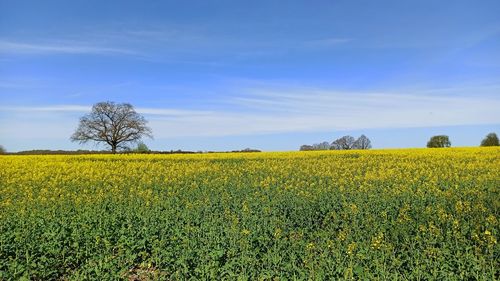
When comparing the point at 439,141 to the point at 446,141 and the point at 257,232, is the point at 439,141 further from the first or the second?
the point at 257,232

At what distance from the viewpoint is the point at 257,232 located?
9.54 meters

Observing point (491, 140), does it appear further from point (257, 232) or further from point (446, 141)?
point (257, 232)

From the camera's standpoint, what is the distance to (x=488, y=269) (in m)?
7.10

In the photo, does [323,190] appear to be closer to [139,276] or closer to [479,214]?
[479,214]

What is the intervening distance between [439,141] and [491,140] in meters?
9.21

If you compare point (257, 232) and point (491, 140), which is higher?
point (491, 140)

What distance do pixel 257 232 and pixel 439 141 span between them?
76.0 meters

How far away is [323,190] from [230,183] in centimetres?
421

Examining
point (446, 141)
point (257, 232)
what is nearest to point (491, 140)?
point (446, 141)

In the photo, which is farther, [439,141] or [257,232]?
[439,141]

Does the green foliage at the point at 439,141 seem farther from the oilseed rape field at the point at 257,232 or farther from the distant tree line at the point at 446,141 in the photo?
the oilseed rape field at the point at 257,232

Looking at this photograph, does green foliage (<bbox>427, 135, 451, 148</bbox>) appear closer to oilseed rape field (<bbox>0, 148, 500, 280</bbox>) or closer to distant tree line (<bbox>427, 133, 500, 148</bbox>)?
distant tree line (<bbox>427, 133, 500, 148</bbox>)

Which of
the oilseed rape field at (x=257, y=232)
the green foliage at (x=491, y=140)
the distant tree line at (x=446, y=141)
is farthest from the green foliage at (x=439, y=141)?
the oilseed rape field at (x=257, y=232)

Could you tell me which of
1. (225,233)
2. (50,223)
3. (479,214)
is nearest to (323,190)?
(479,214)
